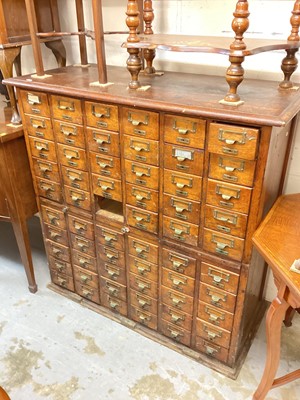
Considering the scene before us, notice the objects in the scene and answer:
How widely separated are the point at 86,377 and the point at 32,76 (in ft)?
4.72

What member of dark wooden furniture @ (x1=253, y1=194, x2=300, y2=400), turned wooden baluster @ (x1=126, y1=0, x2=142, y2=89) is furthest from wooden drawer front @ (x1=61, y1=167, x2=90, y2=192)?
dark wooden furniture @ (x1=253, y1=194, x2=300, y2=400)

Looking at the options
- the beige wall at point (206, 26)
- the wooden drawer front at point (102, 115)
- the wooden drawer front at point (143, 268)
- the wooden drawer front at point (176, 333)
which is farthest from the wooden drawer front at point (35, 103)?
the wooden drawer front at point (176, 333)

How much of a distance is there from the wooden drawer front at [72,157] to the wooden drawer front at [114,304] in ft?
2.49

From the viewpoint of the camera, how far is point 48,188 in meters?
1.88

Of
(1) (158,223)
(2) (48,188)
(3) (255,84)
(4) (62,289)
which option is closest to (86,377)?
(4) (62,289)

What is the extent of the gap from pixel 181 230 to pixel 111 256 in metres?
0.48

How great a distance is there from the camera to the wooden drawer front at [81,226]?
6.06 ft

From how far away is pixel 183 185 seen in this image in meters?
1.41

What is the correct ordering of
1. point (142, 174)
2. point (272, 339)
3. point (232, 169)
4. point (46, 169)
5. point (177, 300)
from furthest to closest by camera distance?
point (46, 169), point (177, 300), point (142, 174), point (272, 339), point (232, 169)

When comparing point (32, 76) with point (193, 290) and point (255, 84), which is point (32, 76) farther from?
point (193, 290)

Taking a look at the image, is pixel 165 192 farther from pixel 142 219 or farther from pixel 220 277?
pixel 220 277

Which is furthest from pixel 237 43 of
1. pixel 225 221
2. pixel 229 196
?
pixel 225 221

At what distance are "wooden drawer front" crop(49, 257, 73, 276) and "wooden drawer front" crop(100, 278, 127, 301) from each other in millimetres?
228

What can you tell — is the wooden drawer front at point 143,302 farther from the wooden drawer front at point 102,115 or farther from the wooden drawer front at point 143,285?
the wooden drawer front at point 102,115
